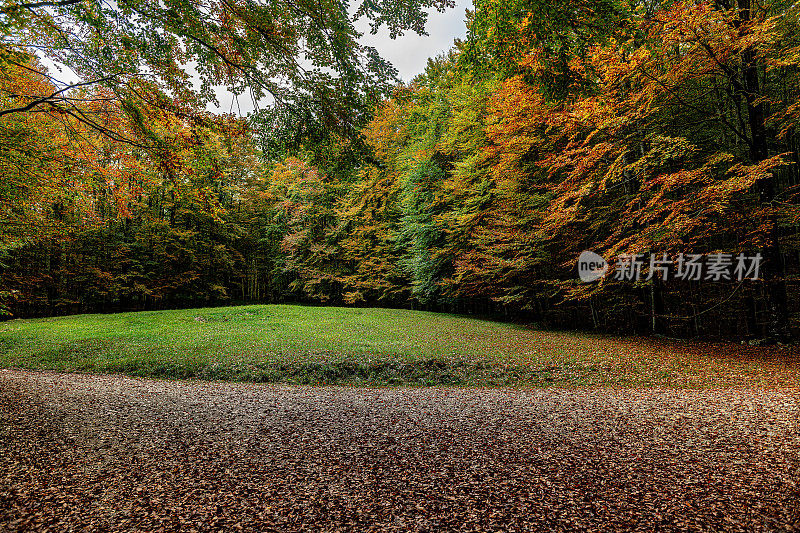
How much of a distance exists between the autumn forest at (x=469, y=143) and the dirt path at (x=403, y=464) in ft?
12.9

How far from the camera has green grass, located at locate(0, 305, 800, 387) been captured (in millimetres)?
7645


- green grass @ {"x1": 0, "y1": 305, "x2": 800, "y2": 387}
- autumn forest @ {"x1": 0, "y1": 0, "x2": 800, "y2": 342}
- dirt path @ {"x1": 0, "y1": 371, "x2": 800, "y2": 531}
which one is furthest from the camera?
green grass @ {"x1": 0, "y1": 305, "x2": 800, "y2": 387}

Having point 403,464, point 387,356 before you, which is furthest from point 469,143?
point 403,464

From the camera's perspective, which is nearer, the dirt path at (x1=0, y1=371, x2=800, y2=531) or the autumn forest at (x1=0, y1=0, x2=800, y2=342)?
the dirt path at (x1=0, y1=371, x2=800, y2=531)

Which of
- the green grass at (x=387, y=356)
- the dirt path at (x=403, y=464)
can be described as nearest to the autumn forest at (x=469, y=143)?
the green grass at (x=387, y=356)

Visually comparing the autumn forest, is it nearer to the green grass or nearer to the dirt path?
the green grass

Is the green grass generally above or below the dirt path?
below

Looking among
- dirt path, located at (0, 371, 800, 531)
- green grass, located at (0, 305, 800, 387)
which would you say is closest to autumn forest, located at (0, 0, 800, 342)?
green grass, located at (0, 305, 800, 387)

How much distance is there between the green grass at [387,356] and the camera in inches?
301

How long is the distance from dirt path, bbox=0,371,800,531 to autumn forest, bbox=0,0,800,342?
3.94 metres

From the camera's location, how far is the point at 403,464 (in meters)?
3.40

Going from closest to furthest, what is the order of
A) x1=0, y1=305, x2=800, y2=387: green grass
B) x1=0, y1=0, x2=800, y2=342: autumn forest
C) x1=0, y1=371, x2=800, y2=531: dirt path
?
1. x1=0, y1=371, x2=800, y2=531: dirt path
2. x1=0, y1=0, x2=800, y2=342: autumn forest
3. x1=0, y1=305, x2=800, y2=387: green grass

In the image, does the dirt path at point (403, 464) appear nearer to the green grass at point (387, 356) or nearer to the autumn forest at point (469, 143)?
the green grass at point (387, 356)

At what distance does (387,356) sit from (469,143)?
12.8 meters
